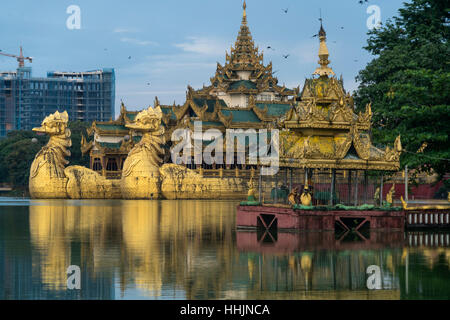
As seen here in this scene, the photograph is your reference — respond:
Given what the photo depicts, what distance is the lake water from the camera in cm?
1659

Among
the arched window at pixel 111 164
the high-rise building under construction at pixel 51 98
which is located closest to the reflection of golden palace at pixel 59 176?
the arched window at pixel 111 164

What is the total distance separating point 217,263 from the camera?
68.2ft

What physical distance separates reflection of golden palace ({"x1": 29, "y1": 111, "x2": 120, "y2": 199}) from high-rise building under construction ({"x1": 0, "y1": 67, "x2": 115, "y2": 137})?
9967 centimetres

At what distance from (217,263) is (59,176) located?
46.8 m

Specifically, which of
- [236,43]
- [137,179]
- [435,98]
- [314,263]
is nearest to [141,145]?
[137,179]

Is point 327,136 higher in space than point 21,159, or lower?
higher

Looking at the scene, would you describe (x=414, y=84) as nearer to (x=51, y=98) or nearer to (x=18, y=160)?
(x=18, y=160)

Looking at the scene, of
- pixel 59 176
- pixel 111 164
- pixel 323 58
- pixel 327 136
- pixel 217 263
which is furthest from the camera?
pixel 111 164

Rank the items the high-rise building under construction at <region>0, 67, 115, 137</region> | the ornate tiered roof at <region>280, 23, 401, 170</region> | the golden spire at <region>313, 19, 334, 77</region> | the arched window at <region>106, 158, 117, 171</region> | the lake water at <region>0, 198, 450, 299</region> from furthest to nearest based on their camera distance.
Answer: the high-rise building under construction at <region>0, 67, 115, 137</region> → the arched window at <region>106, 158, 117, 171</region> → the golden spire at <region>313, 19, 334, 77</region> → the ornate tiered roof at <region>280, 23, 401, 170</region> → the lake water at <region>0, 198, 450, 299</region>

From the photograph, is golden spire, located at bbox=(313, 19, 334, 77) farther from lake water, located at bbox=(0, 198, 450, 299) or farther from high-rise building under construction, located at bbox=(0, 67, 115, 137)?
high-rise building under construction, located at bbox=(0, 67, 115, 137)

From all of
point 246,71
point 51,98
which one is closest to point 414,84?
point 246,71

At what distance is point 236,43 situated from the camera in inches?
3460

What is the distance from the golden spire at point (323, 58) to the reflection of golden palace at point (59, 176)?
124 ft

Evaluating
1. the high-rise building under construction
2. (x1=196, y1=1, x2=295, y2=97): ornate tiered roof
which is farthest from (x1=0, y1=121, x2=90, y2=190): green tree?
the high-rise building under construction
